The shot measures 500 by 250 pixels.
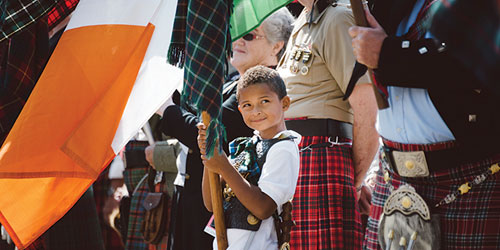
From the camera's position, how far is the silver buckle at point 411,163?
212cm

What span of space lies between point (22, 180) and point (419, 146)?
196cm

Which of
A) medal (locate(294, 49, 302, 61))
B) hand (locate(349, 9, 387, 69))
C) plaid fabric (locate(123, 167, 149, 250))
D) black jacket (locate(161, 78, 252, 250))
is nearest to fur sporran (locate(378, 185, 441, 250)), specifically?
hand (locate(349, 9, 387, 69))

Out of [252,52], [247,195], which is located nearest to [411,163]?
[247,195]

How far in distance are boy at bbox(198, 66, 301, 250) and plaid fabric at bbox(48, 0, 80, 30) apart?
146 cm

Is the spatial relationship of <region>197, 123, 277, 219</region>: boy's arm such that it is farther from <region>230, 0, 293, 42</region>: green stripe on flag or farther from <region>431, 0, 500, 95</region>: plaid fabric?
<region>431, 0, 500, 95</region>: plaid fabric

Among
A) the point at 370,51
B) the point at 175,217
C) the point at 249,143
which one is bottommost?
the point at 175,217

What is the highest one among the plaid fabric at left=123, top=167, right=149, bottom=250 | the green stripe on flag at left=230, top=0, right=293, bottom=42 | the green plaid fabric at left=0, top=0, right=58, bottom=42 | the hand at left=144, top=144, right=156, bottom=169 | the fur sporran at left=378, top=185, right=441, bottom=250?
the green plaid fabric at left=0, top=0, right=58, bottom=42

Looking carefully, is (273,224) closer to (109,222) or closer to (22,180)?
(22,180)

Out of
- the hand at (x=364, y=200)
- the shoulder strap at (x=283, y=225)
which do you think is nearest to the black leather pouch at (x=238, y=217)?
the shoulder strap at (x=283, y=225)

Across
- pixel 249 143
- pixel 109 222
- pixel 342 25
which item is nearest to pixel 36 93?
pixel 249 143

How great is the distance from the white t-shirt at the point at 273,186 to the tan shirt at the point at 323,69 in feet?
1.85

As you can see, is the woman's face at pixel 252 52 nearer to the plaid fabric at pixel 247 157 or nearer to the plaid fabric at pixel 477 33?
the plaid fabric at pixel 247 157

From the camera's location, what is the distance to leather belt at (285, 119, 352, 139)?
3158mm

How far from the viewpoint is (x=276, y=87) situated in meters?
2.81
